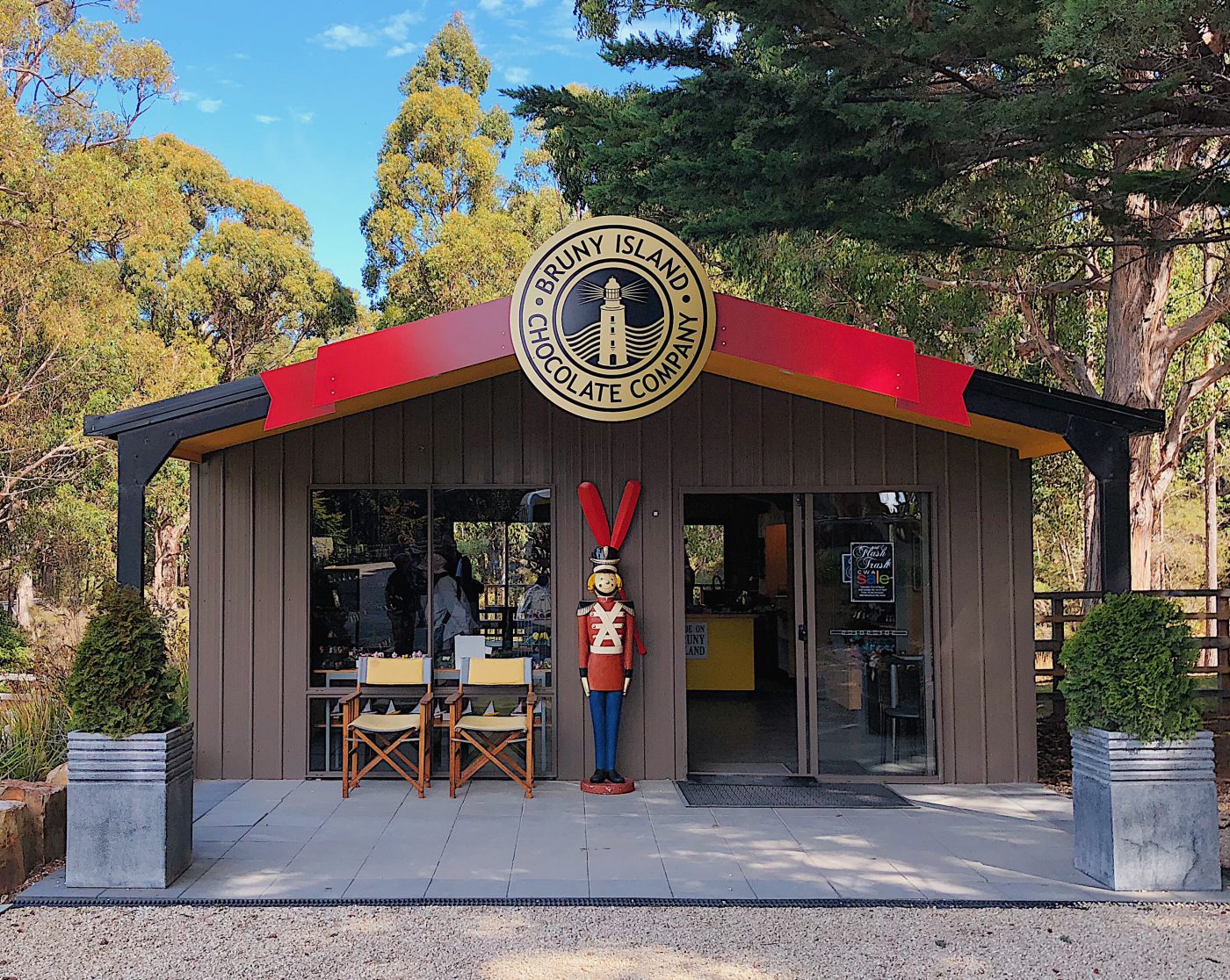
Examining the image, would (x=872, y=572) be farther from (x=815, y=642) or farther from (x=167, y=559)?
(x=167, y=559)

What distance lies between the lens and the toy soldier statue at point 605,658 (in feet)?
23.2

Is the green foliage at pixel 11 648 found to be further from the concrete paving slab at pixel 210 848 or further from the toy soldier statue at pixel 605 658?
the toy soldier statue at pixel 605 658

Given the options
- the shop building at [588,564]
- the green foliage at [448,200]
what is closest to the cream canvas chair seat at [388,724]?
the shop building at [588,564]

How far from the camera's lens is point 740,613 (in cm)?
1145

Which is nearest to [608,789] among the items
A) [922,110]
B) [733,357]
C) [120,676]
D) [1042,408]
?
[733,357]

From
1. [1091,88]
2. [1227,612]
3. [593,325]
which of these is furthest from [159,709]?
[1227,612]

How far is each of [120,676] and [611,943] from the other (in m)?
2.62

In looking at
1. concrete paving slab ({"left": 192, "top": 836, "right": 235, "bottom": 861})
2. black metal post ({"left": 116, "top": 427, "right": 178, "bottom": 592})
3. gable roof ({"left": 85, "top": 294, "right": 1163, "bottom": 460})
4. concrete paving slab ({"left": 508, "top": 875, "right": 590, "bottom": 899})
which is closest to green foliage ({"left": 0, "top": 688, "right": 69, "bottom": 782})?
Result: concrete paving slab ({"left": 192, "top": 836, "right": 235, "bottom": 861})

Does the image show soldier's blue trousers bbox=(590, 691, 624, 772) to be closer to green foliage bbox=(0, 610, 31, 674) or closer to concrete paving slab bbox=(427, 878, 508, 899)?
concrete paving slab bbox=(427, 878, 508, 899)

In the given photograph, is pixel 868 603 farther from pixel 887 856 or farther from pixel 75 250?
pixel 75 250

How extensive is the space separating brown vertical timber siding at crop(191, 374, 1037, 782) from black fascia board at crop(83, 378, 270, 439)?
1.61m

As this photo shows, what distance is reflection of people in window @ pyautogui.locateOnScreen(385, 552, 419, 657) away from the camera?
759cm

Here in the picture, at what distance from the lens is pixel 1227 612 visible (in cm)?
798

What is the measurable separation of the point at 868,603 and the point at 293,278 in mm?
16175
